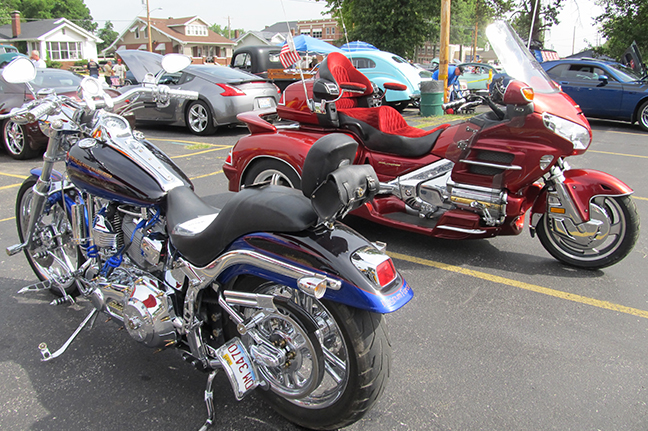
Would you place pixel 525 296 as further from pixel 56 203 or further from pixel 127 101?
pixel 56 203

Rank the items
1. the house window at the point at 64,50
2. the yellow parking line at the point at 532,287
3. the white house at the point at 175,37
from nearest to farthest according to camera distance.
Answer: the yellow parking line at the point at 532,287 < the house window at the point at 64,50 < the white house at the point at 175,37

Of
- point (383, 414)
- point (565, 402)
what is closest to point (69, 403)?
point (383, 414)

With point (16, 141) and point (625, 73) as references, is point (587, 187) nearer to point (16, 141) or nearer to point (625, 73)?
point (16, 141)

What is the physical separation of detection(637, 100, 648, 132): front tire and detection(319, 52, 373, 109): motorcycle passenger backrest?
9809 mm

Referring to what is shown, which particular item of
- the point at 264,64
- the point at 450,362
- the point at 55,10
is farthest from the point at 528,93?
the point at 55,10

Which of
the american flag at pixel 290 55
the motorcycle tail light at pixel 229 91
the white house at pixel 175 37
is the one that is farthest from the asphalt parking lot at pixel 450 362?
the white house at pixel 175 37

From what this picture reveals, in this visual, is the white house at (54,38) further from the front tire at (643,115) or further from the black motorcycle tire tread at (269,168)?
the black motorcycle tire tread at (269,168)

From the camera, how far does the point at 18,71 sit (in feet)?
8.59

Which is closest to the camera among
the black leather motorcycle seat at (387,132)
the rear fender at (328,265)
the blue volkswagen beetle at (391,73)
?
the rear fender at (328,265)

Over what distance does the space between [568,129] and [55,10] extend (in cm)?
10435

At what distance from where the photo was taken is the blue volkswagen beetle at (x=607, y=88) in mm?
11641

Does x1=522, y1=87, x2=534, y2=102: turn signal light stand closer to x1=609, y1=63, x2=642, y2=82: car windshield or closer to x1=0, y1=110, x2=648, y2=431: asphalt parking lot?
x1=0, y1=110, x2=648, y2=431: asphalt parking lot

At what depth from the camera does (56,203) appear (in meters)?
3.12

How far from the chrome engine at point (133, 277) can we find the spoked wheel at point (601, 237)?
3090 mm
